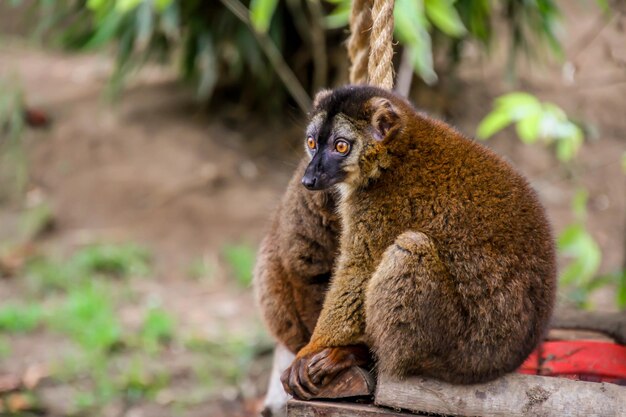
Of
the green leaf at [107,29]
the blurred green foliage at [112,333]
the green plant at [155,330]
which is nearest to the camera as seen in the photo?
the blurred green foliage at [112,333]

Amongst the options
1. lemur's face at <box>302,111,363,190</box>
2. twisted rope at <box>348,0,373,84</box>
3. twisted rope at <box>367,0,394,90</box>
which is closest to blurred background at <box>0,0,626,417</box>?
twisted rope at <box>348,0,373,84</box>

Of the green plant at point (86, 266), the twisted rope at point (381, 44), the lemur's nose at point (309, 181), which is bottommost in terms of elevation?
the green plant at point (86, 266)

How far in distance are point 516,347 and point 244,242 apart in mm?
5527

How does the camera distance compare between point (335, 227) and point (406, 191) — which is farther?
point (335, 227)

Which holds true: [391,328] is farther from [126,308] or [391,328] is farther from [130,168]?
[130,168]

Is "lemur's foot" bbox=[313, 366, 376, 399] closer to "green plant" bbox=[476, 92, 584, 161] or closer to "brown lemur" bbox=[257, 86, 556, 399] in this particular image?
"brown lemur" bbox=[257, 86, 556, 399]

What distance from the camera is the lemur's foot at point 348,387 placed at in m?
3.03

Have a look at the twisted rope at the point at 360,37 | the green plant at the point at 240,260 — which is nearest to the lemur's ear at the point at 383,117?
the twisted rope at the point at 360,37

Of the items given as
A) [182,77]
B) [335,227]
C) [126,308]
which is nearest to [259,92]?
[182,77]

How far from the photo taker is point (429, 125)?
11.0ft

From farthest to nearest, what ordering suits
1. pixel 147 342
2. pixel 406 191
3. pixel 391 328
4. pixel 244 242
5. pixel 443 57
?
pixel 443 57 → pixel 244 242 → pixel 147 342 → pixel 406 191 → pixel 391 328

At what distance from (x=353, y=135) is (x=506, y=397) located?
119cm

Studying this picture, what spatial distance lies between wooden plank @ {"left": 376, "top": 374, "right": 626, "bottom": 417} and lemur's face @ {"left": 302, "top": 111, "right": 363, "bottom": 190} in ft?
2.74

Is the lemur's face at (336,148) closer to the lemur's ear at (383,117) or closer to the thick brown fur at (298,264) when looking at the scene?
the lemur's ear at (383,117)
